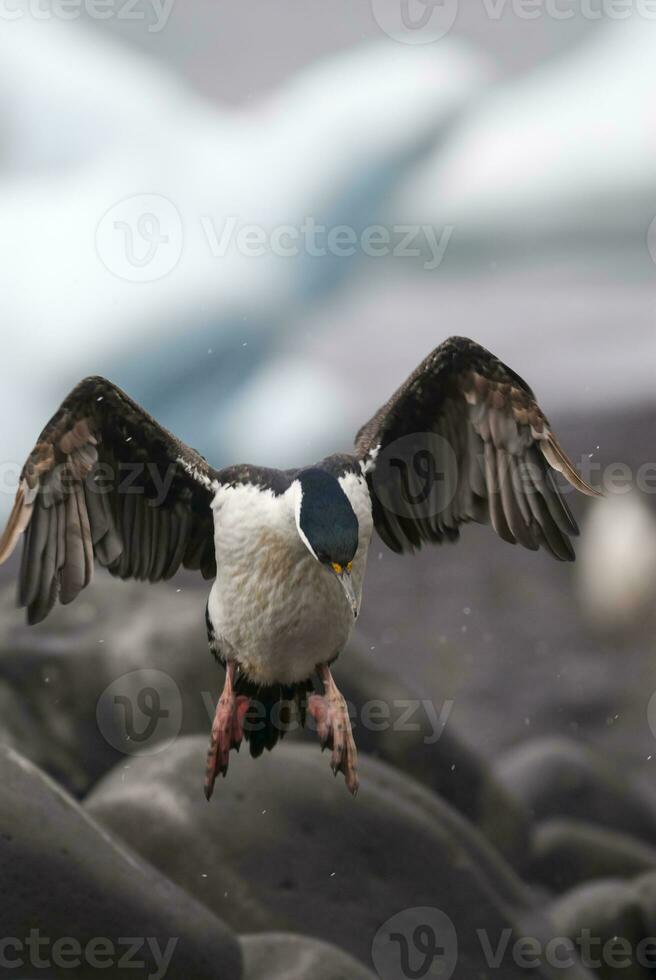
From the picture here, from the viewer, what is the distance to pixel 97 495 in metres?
2.92

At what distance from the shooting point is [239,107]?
5762mm

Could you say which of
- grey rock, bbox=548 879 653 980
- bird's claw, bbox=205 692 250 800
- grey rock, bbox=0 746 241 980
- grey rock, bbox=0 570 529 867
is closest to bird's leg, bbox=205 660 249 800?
bird's claw, bbox=205 692 250 800

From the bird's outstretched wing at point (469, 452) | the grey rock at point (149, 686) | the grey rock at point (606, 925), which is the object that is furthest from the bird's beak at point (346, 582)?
the grey rock at point (606, 925)

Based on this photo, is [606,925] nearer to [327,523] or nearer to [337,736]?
[337,736]

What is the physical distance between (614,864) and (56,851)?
272cm

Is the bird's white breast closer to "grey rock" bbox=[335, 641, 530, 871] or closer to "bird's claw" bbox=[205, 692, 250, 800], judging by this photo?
"bird's claw" bbox=[205, 692, 250, 800]

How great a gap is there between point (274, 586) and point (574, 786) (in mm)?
3387

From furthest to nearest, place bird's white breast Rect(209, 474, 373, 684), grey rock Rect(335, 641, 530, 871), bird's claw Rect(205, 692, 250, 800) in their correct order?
grey rock Rect(335, 641, 530, 871)
bird's claw Rect(205, 692, 250, 800)
bird's white breast Rect(209, 474, 373, 684)

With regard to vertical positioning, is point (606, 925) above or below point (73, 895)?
below

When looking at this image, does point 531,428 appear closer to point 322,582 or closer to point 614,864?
point 322,582

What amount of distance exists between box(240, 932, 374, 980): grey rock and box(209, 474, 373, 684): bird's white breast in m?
1.89

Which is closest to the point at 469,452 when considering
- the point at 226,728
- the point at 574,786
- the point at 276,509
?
the point at 276,509

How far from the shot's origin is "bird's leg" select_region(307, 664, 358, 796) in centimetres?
256

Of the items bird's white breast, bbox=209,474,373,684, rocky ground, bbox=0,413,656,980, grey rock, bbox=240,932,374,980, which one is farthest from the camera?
grey rock, bbox=240,932,374,980
